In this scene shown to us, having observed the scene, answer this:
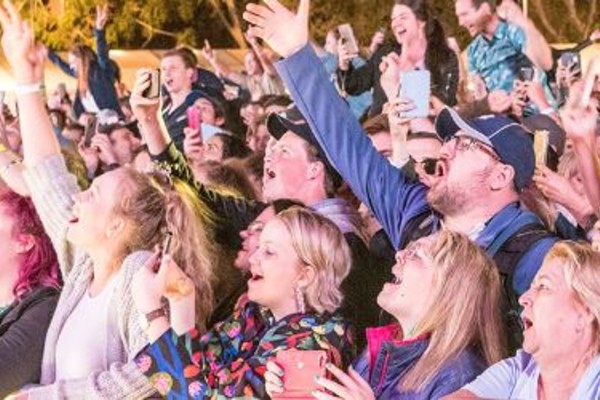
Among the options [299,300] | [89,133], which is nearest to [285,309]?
[299,300]

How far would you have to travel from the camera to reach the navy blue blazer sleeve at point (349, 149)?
12.4ft

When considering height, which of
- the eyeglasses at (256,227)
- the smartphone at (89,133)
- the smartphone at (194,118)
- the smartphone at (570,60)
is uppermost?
the eyeglasses at (256,227)

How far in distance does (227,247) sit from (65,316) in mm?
576

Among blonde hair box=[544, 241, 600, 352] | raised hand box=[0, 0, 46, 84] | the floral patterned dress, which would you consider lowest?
the floral patterned dress

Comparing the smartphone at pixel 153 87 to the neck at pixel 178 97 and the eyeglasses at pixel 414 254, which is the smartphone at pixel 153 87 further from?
the neck at pixel 178 97

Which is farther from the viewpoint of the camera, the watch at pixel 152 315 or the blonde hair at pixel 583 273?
the watch at pixel 152 315

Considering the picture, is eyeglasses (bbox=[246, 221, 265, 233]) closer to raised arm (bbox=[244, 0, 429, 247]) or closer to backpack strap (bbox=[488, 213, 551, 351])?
raised arm (bbox=[244, 0, 429, 247])

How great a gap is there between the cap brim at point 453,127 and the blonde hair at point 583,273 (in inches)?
22.7

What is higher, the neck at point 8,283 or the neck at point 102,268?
the neck at point 102,268

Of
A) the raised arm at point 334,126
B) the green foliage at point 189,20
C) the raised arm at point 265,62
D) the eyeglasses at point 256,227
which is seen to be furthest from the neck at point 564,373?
the green foliage at point 189,20

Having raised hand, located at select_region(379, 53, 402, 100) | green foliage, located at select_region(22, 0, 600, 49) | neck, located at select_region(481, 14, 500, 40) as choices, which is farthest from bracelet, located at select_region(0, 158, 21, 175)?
green foliage, located at select_region(22, 0, 600, 49)

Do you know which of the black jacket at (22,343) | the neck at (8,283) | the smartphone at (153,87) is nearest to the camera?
the black jacket at (22,343)

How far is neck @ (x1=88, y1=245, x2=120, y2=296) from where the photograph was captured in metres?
3.94

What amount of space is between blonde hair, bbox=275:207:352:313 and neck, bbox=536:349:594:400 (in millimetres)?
673
